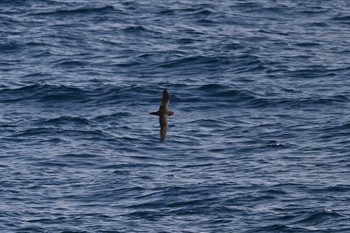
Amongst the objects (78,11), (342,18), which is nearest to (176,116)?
(78,11)

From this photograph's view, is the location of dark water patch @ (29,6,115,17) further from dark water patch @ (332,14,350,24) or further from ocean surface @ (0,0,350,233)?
dark water patch @ (332,14,350,24)

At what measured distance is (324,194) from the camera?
53.1 metres

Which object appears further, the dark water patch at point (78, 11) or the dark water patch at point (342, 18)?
the dark water patch at point (78, 11)

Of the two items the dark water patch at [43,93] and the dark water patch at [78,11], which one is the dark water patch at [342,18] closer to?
the dark water patch at [78,11]

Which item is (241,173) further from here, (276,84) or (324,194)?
(276,84)

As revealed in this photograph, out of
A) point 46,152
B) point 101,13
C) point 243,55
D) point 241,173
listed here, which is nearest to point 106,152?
point 46,152

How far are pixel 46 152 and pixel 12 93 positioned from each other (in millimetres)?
7924

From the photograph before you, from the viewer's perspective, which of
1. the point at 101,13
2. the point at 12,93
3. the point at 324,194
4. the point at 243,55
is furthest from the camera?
the point at 101,13

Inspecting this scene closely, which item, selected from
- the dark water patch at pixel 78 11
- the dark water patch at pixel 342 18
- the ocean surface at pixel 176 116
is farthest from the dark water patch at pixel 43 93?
the dark water patch at pixel 342 18

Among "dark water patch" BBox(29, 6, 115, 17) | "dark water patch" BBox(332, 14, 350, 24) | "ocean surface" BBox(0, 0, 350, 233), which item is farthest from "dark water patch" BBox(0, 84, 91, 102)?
"dark water patch" BBox(332, 14, 350, 24)

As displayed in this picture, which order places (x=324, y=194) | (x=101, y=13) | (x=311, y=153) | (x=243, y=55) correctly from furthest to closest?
(x=101, y=13) < (x=243, y=55) < (x=311, y=153) < (x=324, y=194)

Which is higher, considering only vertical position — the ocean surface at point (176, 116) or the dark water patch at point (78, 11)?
the dark water patch at point (78, 11)

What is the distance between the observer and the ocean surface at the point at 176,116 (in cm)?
5212

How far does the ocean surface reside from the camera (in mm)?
52125
